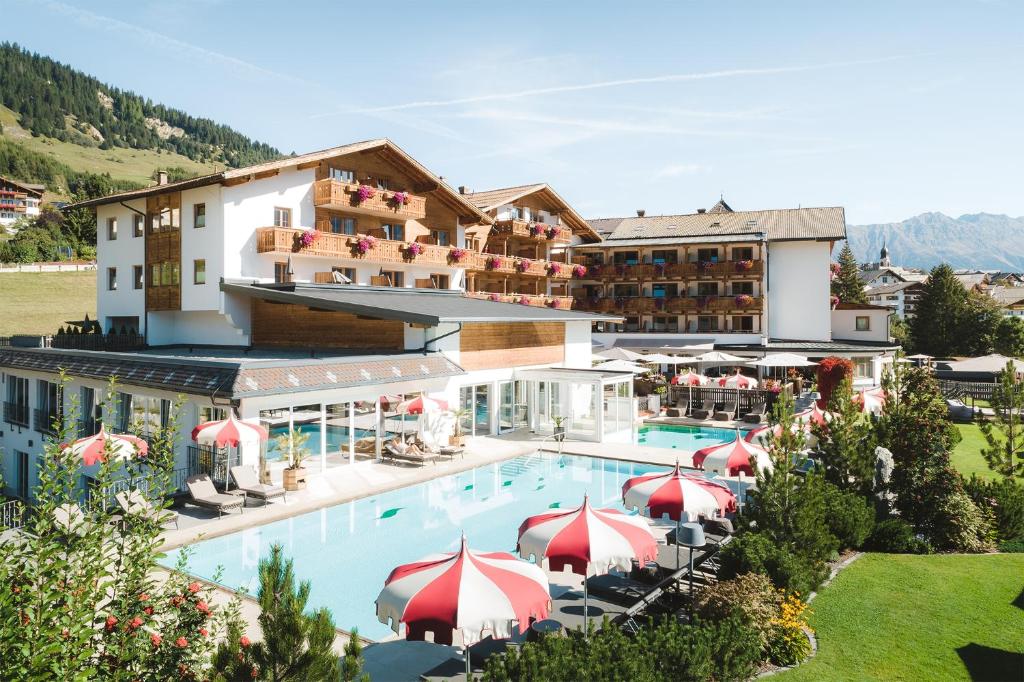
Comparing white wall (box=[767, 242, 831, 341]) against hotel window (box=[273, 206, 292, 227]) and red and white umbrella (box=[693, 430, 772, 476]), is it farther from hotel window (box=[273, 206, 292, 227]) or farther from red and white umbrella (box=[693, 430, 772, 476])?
red and white umbrella (box=[693, 430, 772, 476])

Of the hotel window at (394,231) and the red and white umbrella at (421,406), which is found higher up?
the hotel window at (394,231)

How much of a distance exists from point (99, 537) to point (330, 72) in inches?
729

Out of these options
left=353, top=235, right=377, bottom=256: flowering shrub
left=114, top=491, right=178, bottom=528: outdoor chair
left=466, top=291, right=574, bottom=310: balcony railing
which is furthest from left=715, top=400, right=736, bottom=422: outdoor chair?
left=114, top=491, right=178, bottom=528: outdoor chair

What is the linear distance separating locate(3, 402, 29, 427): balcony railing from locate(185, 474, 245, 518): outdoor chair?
44.8 ft

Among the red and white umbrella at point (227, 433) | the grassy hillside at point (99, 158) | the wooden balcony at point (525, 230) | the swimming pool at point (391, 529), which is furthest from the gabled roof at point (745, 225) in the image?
the grassy hillside at point (99, 158)

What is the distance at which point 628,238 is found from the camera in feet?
168

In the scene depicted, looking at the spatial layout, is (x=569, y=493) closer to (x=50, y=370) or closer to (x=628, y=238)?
(x=50, y=370)

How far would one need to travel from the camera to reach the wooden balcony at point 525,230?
41.7 metres

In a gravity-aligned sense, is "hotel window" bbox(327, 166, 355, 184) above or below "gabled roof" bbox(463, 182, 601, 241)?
below

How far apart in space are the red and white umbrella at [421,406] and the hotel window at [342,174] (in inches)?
467

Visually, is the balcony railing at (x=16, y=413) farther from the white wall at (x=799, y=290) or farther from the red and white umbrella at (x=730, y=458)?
the white wall at (x=799, y=290)

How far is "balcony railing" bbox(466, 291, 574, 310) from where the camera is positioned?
37.8 metres

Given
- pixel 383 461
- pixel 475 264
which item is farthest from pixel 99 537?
pixel 475 264

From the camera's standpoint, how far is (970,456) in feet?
76.2
